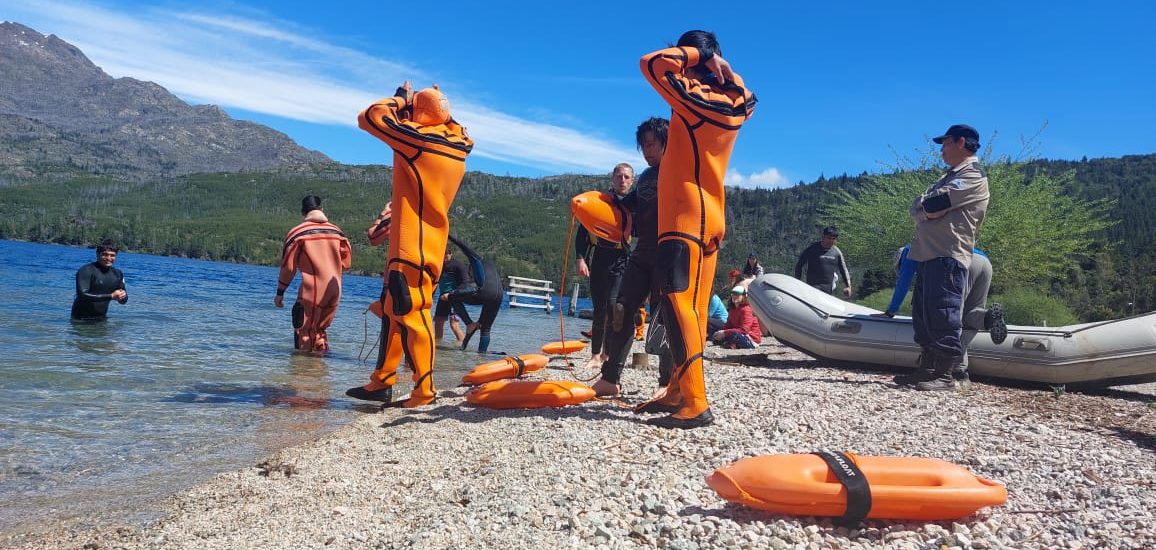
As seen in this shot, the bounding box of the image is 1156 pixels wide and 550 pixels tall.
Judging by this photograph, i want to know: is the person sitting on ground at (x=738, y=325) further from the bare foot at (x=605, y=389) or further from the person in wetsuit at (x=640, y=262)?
the bare foot at (x=605, y=389)

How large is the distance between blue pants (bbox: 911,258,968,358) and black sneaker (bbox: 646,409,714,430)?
308 cm

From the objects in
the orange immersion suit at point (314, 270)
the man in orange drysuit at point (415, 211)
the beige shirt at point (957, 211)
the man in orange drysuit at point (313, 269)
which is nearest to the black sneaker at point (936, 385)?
the beige shirt at point (957, 211)

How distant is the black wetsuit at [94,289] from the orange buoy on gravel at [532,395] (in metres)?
7.67

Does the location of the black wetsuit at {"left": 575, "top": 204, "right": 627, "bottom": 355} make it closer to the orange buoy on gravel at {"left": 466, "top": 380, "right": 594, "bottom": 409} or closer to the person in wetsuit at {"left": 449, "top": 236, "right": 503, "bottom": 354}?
the orange buoy on gravel at {"left": 466, "top": 380, "right": 594, "bottom": 409}

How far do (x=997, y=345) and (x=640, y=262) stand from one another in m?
4.36

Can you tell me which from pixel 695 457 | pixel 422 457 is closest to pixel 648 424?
pixel 695 457

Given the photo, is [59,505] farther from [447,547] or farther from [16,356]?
[16,356]

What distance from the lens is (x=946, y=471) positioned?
8.61 feet

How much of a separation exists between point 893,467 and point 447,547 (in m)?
1.73

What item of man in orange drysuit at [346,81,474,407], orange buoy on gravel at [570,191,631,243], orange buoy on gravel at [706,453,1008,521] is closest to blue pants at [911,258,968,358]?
orange buoy on gravel at [570,191,631,243]

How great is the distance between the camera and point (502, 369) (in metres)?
6.70

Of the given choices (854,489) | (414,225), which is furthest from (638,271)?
(854,489)

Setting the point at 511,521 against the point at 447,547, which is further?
the point at 511,521

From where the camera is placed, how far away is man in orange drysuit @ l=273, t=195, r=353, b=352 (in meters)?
7.94
